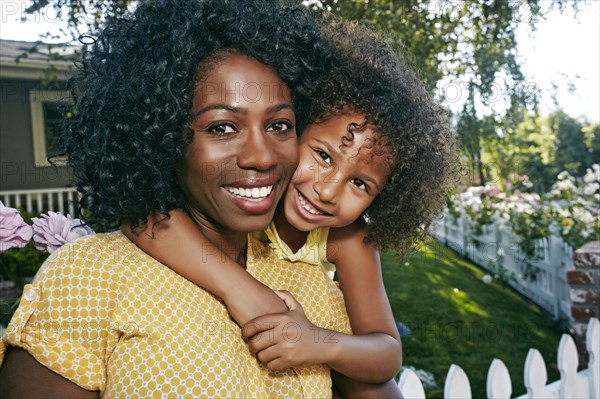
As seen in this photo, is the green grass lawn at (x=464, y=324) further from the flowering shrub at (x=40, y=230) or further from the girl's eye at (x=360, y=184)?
the flowering shrub at (x=40, y=230)

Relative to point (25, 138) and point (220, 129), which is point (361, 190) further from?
point (25, 138)

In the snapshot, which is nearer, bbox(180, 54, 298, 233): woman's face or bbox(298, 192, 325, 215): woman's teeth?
bbox(180, 54, 298, 233): woman's face

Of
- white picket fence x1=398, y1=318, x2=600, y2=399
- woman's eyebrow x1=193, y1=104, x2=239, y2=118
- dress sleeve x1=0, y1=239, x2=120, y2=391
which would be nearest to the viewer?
dress sleeve x1=0, y1=239, x2=120, y2=391

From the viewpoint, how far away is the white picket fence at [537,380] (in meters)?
2.48

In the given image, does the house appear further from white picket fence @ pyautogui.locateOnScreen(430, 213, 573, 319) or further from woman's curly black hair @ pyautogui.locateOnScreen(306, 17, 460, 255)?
woman's curly black hair @ pyautogui.locateOnScreen(306, 17, 460, 255)

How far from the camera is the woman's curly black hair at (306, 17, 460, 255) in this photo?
6.79 feet

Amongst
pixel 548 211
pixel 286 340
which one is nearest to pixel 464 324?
pixel 548 211

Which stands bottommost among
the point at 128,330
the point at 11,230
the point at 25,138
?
the point at 128,330

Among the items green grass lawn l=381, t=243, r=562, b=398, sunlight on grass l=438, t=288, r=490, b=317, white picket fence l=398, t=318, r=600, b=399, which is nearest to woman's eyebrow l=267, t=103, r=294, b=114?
white picket fence l=398, t=318, r=600, b=399

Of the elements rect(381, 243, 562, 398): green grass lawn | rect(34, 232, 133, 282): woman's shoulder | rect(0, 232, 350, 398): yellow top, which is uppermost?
rect(34, 232, 133, 282): woman's shoulder

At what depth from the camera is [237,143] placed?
4.89 feet

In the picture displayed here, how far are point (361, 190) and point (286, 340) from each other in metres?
0.85

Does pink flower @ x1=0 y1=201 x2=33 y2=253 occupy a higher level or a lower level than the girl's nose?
lower

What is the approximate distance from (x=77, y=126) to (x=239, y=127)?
452 millimetres
